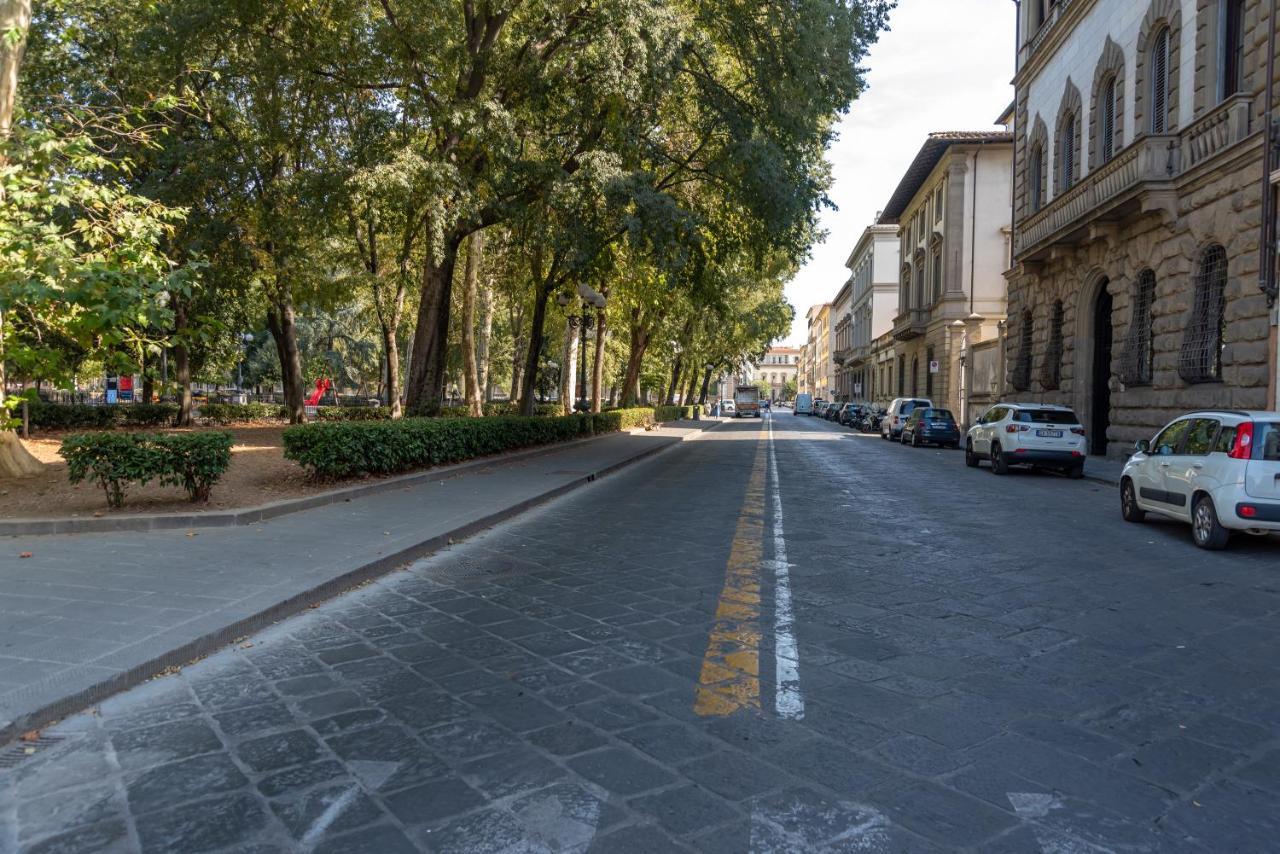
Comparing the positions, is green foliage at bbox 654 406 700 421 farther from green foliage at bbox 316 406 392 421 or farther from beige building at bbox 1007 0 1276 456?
beige building at bbox 1007 0 1276 456

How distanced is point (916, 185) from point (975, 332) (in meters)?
14.7

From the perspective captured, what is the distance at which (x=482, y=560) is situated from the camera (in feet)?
26.6

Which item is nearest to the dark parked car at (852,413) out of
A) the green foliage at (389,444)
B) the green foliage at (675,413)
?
the green foliage at (675,413)

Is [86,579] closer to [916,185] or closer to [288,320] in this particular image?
[288,320]

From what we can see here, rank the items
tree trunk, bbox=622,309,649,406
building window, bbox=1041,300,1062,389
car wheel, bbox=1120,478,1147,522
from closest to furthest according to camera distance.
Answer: car wheel, bbox=1120,478,1147,522 → building window, bbox=1041,300,1062,389 → tree trunk, bbox=622,309,649,406

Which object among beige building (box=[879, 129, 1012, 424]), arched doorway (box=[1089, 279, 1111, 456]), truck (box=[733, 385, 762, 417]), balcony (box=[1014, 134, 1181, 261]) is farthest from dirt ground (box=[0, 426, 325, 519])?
truck (box=[733, 385, 762, 417])

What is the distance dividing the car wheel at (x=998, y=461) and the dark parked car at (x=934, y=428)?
10.4 meters

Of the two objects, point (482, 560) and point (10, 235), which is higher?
point (10, 235)

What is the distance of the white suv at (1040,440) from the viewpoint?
1767 centimetres

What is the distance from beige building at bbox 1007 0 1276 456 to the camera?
53.1 feet

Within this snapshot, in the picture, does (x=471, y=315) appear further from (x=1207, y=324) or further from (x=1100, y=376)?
(x=1207, y=324)

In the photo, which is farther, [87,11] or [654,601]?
[87,11]

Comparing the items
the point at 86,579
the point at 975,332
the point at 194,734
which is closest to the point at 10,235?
the point at 86,579

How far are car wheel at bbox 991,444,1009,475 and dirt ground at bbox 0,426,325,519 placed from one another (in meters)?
13.8
